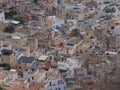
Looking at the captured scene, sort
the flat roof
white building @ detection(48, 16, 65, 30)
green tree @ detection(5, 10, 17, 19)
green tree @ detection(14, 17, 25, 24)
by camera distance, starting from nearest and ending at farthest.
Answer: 1. the flat roof
2. white building @ detection(48, 16, 65, 30)
3. green tree @ detection(14, 17, 25, 24)
4. green tree @ detection(5, 10, 17, 19)

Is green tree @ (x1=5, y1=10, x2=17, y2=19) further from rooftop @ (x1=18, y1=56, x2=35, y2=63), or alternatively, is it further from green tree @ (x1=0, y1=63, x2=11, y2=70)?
green tree @ (x1=0, y1=63, x2=11, y2=70)

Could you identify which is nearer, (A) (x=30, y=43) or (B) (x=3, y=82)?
(B) (x=3, y=82)

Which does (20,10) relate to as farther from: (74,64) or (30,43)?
(74,64)

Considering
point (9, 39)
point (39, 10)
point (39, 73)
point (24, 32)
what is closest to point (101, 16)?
point (39, 10)

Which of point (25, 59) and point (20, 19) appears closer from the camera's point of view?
point (25, 59)

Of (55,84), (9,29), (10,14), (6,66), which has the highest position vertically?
(9,29)

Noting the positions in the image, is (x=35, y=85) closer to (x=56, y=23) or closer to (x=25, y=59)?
(x=25, y=59)

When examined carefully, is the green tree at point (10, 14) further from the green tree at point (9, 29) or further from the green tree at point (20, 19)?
the green tree at point (9, 29)

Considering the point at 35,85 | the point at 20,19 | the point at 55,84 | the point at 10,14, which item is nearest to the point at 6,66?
the point at 35,85

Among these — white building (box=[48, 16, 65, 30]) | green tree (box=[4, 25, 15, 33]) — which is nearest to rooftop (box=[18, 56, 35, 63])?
green tree (box=[4, 25, 15, 33])

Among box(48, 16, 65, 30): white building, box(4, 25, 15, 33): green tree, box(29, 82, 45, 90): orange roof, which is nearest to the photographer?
box(29, 82, 45, 90): orange roof

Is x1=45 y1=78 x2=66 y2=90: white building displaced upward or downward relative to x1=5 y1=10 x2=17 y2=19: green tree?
downward
